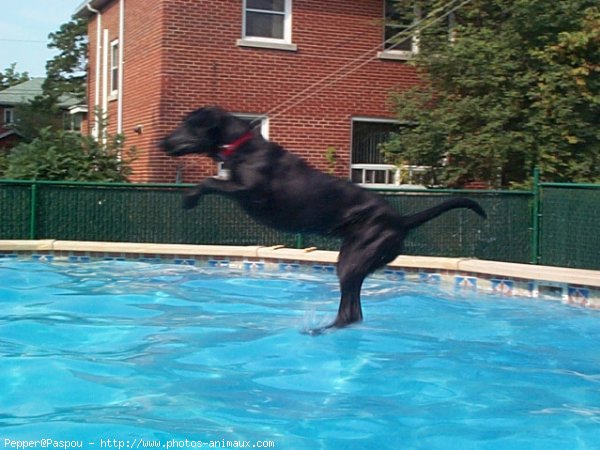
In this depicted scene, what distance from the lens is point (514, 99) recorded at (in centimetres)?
1344

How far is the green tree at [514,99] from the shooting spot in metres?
13.0

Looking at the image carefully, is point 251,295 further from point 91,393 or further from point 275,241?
point 91,393

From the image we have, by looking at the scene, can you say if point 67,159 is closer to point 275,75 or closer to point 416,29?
point 275,75

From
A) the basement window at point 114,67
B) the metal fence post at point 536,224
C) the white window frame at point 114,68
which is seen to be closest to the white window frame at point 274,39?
the white window frame at point 114,68

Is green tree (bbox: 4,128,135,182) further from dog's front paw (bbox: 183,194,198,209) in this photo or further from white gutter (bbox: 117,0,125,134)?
dog's front paw (bbox: 183,194,198,209)

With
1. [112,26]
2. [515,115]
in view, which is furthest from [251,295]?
[112,26]

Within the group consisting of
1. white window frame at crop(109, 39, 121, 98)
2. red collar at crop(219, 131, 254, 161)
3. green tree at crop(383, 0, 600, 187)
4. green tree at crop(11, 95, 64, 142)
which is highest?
green tree at crop(11, 95, 64, 142)

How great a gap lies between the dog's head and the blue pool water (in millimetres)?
1657

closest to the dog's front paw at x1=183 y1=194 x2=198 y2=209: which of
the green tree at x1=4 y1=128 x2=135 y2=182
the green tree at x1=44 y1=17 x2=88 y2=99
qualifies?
the green tree at x1=4 y1=128 x2=135 y2=182

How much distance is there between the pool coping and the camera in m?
10.5

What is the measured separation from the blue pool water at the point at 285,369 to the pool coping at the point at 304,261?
42 cm

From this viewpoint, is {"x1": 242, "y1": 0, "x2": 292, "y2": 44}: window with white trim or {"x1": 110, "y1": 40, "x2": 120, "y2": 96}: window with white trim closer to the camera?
{"x1": 242, "y1": 0, "x2": 292, "y2": 44}: window with white trim

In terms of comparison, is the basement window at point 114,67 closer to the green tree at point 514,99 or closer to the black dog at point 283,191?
the green tree at point 514,99

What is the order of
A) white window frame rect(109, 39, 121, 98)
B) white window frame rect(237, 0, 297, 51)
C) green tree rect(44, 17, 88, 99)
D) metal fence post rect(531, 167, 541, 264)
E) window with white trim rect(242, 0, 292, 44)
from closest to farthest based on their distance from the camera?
1. metal fence post rect(531, 167, 541, 264)
2. white window frame rect(237, 0, 297, 51)
3. window with white trim rect(242, 0, 292, 44)
4. white window frame rect(109, 39, 121, 98)
5. green tree rect(44, 17, 88, 99)
